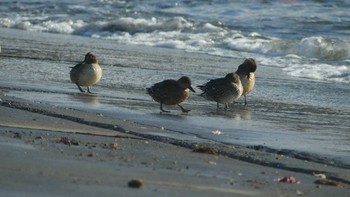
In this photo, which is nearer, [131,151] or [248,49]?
[131,151]

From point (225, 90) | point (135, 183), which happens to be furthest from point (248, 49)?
point (135, 183)

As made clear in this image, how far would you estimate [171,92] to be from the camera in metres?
10.9

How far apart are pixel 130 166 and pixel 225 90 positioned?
5.22 meters

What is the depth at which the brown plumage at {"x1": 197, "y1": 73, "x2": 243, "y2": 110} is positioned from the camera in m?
11.4

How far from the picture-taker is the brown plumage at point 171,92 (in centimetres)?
1081

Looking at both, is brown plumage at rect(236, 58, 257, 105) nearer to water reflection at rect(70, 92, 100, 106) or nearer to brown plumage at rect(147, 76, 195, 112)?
brown plumage at rect(147, 76, 195, 112)

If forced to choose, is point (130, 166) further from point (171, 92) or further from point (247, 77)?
point (247, 77)

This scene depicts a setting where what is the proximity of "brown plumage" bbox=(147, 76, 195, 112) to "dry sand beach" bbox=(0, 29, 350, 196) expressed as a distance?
0.14 m

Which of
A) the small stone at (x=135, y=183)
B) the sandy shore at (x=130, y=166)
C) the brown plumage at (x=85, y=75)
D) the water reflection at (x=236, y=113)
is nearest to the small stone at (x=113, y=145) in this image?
the sandy shore at (x=130, y=166)

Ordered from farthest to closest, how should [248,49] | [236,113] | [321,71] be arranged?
1. [248,49]
2. [321,71]
3. [236,113]

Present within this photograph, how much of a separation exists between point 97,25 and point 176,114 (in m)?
18.5

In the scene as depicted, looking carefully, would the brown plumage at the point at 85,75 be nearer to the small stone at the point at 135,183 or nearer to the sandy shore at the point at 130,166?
the sandy shore at the point at 130,166

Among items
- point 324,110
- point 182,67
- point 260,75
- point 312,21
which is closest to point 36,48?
point 182,67

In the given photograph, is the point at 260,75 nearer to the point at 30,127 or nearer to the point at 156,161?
the point at 30,127
